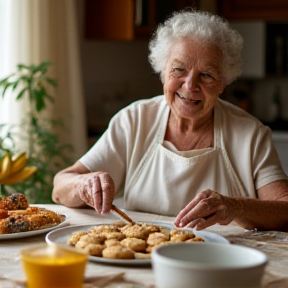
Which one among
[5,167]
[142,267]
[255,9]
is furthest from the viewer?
[255,9]

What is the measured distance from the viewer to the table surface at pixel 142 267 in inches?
53.2

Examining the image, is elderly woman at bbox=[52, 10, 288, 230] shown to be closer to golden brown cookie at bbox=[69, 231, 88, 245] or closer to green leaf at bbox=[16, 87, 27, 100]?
golden brown cookie at bbox=[69, 231, 88, 245]

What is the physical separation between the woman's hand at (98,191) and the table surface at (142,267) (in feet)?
0.16

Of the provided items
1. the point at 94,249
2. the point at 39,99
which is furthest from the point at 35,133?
the point at 94,249

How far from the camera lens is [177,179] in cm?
225

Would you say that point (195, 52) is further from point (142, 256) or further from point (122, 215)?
point (142, 256)

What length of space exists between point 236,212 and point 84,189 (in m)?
0.45

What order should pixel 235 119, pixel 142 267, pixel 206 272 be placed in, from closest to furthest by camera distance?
1. pixel 206 272
2. pixel 142 267
3. pixel 235 119

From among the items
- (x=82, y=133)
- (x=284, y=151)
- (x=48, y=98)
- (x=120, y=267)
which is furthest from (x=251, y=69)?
(x=120, y=267)

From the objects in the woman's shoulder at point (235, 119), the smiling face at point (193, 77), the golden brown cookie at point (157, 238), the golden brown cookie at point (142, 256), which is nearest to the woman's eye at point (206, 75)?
the smiling face at point (193, 77)

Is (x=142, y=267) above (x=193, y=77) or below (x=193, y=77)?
below

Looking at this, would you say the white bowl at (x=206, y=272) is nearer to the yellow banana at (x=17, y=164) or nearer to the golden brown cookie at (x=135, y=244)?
the golden brown cookie at (x=135, y=244)

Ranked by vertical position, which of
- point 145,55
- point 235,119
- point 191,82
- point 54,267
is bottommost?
point 54,267

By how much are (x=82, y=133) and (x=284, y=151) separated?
4.34ft
